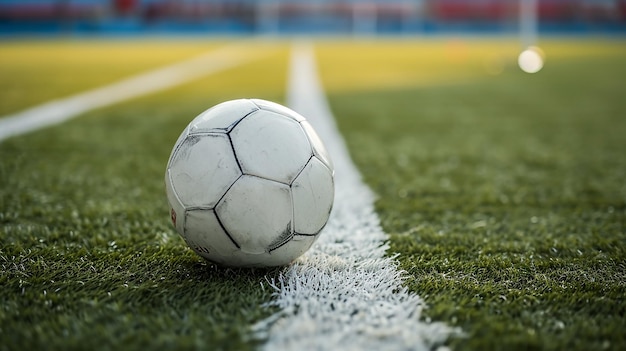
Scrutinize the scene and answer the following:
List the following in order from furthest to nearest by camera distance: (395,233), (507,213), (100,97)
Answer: (100,97), (507,213), (395,233)

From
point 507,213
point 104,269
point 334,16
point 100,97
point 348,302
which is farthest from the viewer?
point 334,16

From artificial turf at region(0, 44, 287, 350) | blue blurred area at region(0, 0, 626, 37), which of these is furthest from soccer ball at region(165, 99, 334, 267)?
blue blurred area at region(0, 0, 626, 37)

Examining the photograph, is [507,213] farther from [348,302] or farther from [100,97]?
[100,97]

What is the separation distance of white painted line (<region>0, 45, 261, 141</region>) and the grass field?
23 cm

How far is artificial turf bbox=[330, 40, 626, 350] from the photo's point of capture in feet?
5.16

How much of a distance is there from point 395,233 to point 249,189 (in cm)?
80

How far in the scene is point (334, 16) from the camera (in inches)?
1467

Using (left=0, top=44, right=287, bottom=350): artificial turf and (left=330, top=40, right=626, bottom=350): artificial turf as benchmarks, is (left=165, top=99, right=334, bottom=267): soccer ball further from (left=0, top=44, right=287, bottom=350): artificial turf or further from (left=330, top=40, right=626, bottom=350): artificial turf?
(left=330, top=40, right=626, bottom=350): artificial turf

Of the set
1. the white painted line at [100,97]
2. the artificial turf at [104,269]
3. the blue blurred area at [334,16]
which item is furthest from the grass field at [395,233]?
the blue blurred area at [334,16]

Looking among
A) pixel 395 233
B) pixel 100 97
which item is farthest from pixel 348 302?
pixel 100 97

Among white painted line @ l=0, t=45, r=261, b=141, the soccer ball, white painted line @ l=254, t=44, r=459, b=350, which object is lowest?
white painted line @ l=0, t=45, r=261, b=141

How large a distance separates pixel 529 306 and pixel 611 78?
30.5 feet

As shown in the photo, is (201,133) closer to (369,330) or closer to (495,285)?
(369,330)

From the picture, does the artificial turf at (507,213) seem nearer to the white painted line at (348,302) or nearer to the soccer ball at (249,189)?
the white painted line at (348,302)
